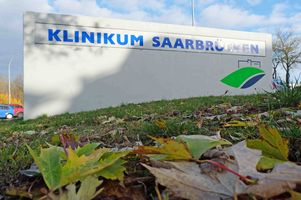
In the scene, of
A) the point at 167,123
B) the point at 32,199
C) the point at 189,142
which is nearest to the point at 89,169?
the point at 32,199

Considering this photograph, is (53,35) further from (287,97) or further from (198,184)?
(198,184)

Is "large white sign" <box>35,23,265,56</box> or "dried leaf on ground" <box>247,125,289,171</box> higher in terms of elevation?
"large white sign" <box>35,23,265,56</box>

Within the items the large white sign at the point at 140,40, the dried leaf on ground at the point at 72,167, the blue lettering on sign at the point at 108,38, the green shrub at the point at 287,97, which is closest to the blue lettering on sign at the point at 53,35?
the large white sign at the point at 140,40

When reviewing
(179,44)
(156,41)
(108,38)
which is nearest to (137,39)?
(156,41)

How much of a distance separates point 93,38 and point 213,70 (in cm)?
582

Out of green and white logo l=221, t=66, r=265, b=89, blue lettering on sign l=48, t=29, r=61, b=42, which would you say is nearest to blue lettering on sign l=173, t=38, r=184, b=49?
green and white logo l=221, t=66, r=265, b=89

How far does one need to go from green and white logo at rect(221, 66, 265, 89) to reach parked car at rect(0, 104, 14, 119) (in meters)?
22.0

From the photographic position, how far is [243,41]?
16500 millimetres

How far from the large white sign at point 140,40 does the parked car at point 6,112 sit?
2036 cm

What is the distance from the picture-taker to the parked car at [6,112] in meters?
30.3

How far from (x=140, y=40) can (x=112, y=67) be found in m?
1.77

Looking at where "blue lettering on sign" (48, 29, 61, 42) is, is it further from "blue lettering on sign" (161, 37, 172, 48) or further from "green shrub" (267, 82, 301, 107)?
"green shrub" (267, 82, 301, 107)

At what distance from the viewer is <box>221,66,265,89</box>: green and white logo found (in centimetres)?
1592

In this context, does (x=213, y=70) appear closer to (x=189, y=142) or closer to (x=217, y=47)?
(x=217, y=47)
